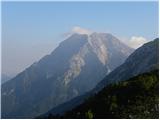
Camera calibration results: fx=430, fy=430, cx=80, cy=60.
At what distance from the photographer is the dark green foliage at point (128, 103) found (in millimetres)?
39938

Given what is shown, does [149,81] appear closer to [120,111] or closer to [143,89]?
[143,89]

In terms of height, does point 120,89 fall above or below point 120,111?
above

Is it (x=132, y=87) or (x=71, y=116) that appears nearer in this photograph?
(x=71, y=116)

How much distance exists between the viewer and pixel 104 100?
45.8 meters

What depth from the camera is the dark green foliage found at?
39938mm

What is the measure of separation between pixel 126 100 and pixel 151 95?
2554 millimetres

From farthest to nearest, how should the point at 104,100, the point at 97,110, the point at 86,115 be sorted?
the point at 104,100 → the point at 97,110 → the point at 86,115

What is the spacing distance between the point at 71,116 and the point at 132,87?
7991 millimetres

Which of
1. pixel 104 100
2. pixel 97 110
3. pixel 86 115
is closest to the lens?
pixel 86 115

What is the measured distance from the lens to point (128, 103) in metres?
42.5

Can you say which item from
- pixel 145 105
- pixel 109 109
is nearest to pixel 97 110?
pixel 109 109

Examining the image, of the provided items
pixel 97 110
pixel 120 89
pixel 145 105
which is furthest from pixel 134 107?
pixel 120 89

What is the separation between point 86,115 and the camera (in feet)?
130

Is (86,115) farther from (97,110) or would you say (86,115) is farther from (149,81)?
(149,81)
